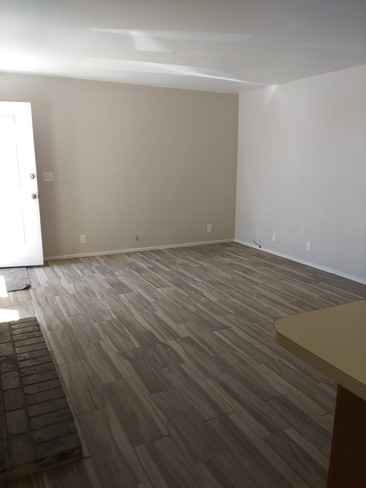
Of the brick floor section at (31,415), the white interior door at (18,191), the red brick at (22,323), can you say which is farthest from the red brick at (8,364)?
the white interior door at (18,191)

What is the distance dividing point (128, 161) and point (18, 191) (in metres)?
1.57

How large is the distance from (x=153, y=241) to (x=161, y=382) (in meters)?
3.64

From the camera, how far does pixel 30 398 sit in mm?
2215

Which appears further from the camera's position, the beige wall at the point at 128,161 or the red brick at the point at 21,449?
the beige wall at the point at 128,161

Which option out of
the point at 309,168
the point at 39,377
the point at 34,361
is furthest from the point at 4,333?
the point at 309,168

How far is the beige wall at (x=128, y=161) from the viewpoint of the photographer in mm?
5027

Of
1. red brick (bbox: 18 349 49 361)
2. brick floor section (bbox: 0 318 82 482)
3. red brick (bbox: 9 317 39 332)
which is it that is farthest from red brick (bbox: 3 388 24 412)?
red brick (bbox: 9 317 39 332)

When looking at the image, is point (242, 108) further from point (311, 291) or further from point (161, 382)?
point (161, 382)

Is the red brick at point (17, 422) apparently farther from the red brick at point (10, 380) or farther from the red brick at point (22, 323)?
the red brick at point (22, 323)

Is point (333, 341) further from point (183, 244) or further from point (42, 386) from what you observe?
point (183, 244)

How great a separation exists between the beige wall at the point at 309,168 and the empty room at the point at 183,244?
3 cm

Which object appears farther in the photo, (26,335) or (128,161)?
(128,161)

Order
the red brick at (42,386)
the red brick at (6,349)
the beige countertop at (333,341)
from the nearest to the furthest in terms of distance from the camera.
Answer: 1. the beige countertop at (333,341)
2. the red brick at (42,386)
3. the red brick at (6,349)

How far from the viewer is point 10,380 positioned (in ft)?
7.78
